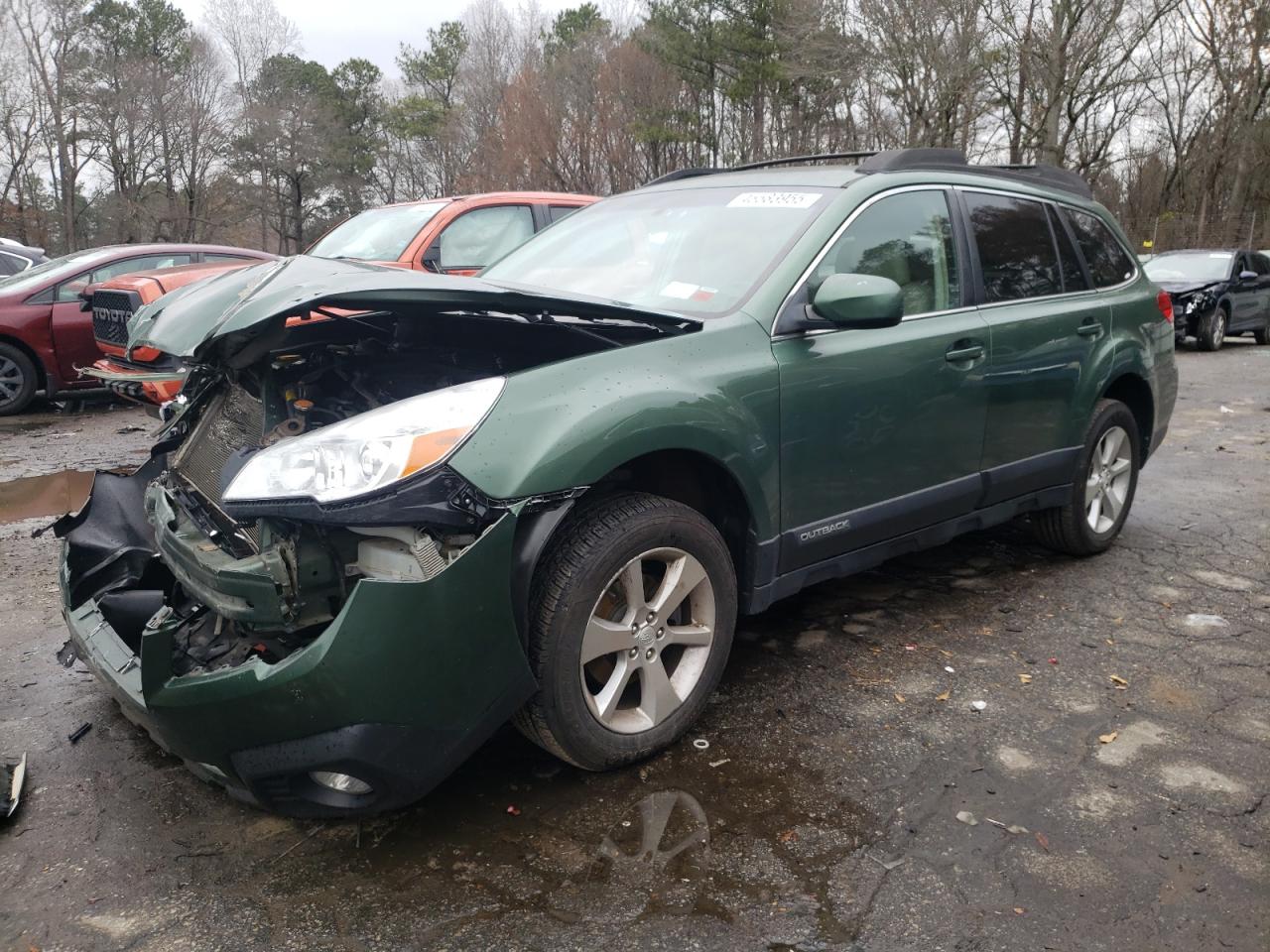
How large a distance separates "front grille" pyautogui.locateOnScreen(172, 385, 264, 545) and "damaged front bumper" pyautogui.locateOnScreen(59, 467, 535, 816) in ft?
1.64

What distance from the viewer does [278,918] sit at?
2223 millimetres

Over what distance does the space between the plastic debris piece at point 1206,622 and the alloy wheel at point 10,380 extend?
32.0 ft

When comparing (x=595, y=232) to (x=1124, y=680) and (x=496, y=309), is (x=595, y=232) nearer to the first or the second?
(x=496, y=309)

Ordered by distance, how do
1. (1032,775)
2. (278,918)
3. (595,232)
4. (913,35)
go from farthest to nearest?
(913,35) → (595,232) → (1032,775) → (278,918)

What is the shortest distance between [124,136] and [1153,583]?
39.1 meters

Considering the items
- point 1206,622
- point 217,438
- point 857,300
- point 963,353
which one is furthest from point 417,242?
point 1206,622

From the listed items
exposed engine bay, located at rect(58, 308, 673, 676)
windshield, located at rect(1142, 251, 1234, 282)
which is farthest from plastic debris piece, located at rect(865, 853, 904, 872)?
windshield, located at rect(1142, 251, 1234, 282)

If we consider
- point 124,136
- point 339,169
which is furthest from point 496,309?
point 339,169

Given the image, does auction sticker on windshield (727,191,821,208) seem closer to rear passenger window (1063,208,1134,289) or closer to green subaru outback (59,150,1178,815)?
green subaru outback (59,150,1178,815)

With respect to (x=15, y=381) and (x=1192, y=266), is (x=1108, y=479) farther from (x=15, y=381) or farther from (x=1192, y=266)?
(x=1192, y=266)

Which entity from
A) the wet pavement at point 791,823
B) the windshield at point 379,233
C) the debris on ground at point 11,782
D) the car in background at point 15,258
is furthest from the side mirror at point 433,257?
the car in background at point 15,258

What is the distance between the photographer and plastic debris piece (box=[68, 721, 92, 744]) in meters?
3.03

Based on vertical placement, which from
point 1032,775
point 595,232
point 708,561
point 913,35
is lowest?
point 1032,775

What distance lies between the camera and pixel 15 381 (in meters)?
9.29
